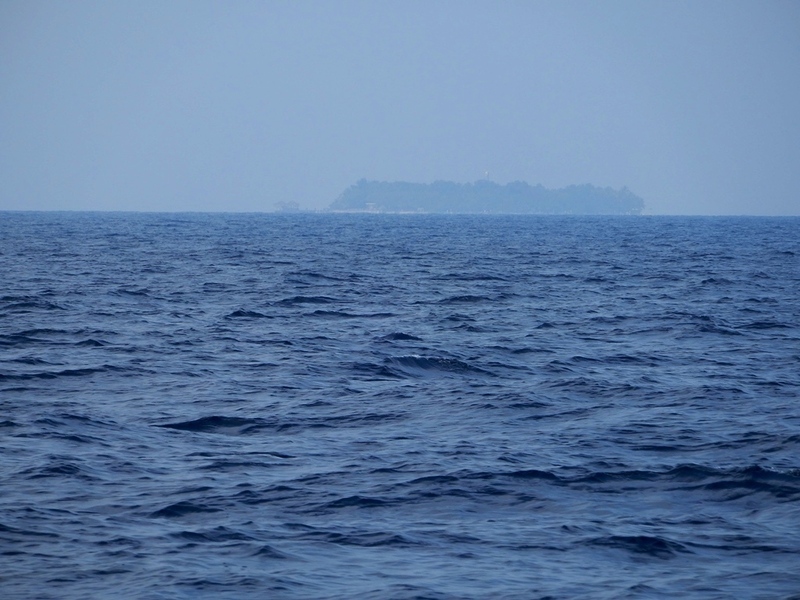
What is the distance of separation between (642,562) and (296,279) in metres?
34.9

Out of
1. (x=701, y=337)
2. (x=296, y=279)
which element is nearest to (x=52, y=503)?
(x=701, y=337)

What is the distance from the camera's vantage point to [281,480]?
14.6 meters

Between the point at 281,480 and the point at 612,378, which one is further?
the point at 612,378

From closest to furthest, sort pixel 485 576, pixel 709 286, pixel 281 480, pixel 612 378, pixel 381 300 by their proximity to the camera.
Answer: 1. pixel 485 576
2. pixel 281 480
3. pixel 612 378
4. pixel 381 300
5. pixel 709 286

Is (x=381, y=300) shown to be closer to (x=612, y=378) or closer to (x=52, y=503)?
(x=612, y=378)

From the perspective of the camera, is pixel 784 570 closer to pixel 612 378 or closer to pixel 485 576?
pixel 485 576

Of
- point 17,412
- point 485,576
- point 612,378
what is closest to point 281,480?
point 485,576

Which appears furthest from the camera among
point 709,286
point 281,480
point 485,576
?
point 709,286

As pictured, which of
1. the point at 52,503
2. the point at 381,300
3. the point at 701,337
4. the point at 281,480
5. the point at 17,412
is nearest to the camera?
the point at 52,503

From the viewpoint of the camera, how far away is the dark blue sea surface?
11.5 m

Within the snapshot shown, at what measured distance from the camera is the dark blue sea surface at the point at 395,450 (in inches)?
454

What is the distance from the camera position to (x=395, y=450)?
648 inches

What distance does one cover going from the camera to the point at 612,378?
74.4 feet

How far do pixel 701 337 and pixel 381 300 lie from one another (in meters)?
12.5
